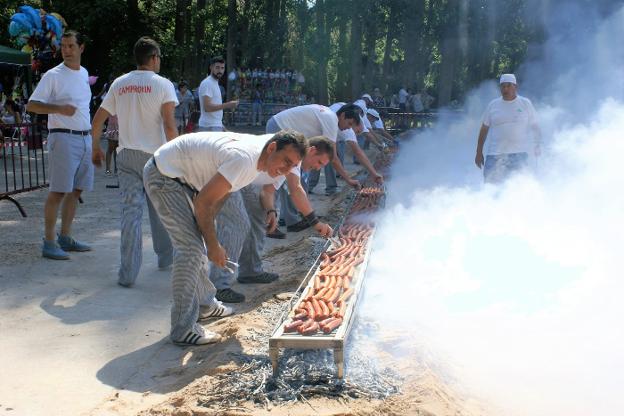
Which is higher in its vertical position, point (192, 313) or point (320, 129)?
point (320, 129)

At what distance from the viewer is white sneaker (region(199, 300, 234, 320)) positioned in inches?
217

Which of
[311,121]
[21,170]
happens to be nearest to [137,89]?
[311,121]

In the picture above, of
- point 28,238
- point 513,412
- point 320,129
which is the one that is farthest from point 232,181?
point 28,238

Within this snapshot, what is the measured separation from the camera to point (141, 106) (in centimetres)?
615

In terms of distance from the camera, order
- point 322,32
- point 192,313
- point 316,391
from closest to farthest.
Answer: point 316,391 < point 192,313 < point 322,32

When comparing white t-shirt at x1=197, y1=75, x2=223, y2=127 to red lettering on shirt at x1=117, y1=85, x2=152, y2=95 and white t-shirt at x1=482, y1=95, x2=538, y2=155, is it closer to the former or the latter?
red lettering on shirt at x1=117, y1=85, x2=152, y2=95

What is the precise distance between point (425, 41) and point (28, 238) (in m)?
26.9

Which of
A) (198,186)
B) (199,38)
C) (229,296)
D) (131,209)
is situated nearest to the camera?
(198,186)

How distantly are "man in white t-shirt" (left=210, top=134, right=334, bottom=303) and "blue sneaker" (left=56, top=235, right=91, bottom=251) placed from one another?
2.05 meters

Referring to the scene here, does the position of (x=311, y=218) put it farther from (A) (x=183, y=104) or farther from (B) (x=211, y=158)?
(A) (x=183, y=104)

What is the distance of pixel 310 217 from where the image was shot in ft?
18.4

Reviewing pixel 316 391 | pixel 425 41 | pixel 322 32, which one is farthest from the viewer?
pixel 322 32

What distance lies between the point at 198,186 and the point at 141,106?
1846 mm

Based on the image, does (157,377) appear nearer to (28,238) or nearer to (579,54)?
(28,238)
